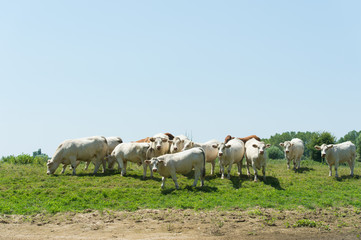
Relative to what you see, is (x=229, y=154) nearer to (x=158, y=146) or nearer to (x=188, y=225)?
(x=158, y=146)

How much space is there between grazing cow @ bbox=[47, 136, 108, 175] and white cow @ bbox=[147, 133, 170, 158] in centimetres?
356

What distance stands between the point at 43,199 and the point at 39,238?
4.62m

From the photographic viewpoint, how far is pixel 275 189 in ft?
58.6

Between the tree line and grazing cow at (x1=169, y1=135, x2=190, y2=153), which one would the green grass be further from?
the tree line

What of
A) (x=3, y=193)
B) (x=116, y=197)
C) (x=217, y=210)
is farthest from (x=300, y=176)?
(x=3, y=193)

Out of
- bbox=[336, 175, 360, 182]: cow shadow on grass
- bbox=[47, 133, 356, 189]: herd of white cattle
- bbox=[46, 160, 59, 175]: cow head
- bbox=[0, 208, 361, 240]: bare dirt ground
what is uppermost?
bbox=[47, 133, 356, 189]: herd of white cattle

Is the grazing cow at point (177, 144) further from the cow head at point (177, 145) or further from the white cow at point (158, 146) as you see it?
the white cow at point (158, 146)

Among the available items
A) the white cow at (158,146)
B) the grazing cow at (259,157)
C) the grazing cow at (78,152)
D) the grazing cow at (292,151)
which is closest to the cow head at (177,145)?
the white cow at (158,146)

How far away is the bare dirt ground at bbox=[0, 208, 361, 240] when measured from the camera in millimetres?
11586

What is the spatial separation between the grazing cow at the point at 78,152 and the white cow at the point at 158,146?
11.7 ft

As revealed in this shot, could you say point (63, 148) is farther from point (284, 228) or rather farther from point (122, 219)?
point (284, 228)

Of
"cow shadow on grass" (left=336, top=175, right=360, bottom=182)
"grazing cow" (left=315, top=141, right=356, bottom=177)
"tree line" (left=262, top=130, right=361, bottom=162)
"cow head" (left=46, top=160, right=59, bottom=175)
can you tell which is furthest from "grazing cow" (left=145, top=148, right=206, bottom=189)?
"tree line" (left=262, top=130, right=361, bottom=162)

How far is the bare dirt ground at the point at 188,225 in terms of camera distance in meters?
11.6

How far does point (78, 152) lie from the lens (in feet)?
74.8
